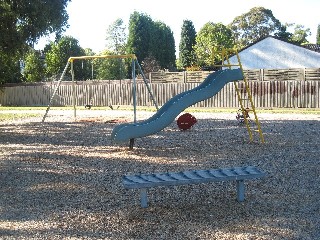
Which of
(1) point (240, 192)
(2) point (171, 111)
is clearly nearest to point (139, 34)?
(2) point (171, 111)

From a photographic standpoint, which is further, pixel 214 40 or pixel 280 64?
pixel 214 40

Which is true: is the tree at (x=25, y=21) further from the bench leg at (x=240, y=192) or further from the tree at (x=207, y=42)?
the tree at (x=207, y=42)

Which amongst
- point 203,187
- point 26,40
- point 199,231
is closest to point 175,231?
point 199,231

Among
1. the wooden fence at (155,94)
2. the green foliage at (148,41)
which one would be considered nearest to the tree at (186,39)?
the green foliage at (148,41)

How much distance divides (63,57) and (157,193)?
4295 centimetres

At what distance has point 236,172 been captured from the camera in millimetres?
6250

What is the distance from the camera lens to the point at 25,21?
15.8 meters

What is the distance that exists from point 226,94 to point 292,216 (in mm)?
22321

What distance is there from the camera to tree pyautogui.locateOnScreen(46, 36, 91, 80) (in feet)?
155

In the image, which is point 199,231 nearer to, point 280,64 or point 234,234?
point 234,234

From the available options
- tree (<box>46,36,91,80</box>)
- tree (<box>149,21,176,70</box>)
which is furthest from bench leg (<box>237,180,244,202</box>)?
tree (<box>149,21,176,70</box>)

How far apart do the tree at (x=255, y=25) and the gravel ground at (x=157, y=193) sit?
2704 inches

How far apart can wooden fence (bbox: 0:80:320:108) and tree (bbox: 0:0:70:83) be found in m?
13.8

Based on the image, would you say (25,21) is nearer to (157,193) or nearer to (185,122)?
(185,122)
